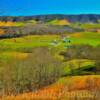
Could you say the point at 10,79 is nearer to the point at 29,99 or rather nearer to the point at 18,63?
the point at 18,63

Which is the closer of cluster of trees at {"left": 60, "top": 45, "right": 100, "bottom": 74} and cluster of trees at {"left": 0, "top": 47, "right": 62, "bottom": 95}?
cluster of trees at {"left": 0, "top": 47, "right": 62, "bottom": 95}

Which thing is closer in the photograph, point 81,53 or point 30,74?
point 30,74

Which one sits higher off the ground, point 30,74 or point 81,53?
point 81,53

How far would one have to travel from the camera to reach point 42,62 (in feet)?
260

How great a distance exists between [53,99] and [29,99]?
104 cm

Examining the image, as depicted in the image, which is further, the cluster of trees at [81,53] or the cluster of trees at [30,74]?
the cluster of trees at [81,53]

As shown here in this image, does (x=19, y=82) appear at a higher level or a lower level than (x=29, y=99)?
lower

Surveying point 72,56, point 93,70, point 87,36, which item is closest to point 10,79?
point 93,70

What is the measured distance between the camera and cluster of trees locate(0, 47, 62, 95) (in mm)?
68169

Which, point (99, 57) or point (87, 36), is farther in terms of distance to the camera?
point (87, 36)

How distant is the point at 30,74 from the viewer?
7394 centimetres

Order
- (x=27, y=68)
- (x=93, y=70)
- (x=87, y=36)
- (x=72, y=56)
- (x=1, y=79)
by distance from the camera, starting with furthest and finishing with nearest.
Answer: (x=87, y=36) → (x=72, y=56) → (x=93, y=70) → (x=27, y=68) → (x=1, y=79)

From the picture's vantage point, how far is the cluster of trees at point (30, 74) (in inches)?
2684

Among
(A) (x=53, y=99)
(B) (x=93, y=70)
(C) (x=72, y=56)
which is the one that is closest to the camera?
(A) (x=53, y=99)
